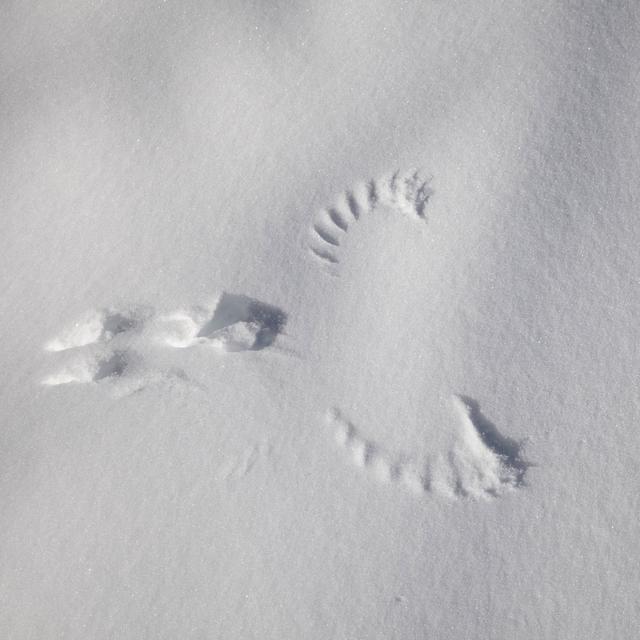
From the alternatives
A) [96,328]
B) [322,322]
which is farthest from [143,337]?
[322,322]

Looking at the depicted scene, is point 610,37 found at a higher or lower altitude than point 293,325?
higher

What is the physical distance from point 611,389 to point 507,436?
163mm

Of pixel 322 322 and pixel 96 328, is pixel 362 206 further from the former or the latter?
pixel 96 328

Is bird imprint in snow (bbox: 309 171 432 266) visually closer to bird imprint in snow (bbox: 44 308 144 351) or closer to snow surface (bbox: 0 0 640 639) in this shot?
snow surface (bbox: 0 0 640 639)

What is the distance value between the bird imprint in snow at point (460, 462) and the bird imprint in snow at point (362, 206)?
28 cm

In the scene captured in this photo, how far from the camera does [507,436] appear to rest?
2.63 feet

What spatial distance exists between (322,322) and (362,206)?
20 cm

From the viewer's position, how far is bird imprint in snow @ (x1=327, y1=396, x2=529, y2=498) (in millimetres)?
786

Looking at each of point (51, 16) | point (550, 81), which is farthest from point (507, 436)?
point (51, 16)

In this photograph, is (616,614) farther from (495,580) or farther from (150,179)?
(150,179)

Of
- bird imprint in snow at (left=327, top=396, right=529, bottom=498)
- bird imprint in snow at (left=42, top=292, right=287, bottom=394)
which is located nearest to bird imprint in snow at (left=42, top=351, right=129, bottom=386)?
bird imprint in snow at (left=42, top=292, right=287, bottom=394)

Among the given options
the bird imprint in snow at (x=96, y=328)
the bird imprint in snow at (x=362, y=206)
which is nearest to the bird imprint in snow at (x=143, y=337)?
the bird imprint in snow at (x=96, y=328)

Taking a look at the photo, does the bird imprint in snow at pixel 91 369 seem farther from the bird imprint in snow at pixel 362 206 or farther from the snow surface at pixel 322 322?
the bird imprint in snow at pixel 362 206

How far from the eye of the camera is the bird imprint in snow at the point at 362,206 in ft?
2.90
